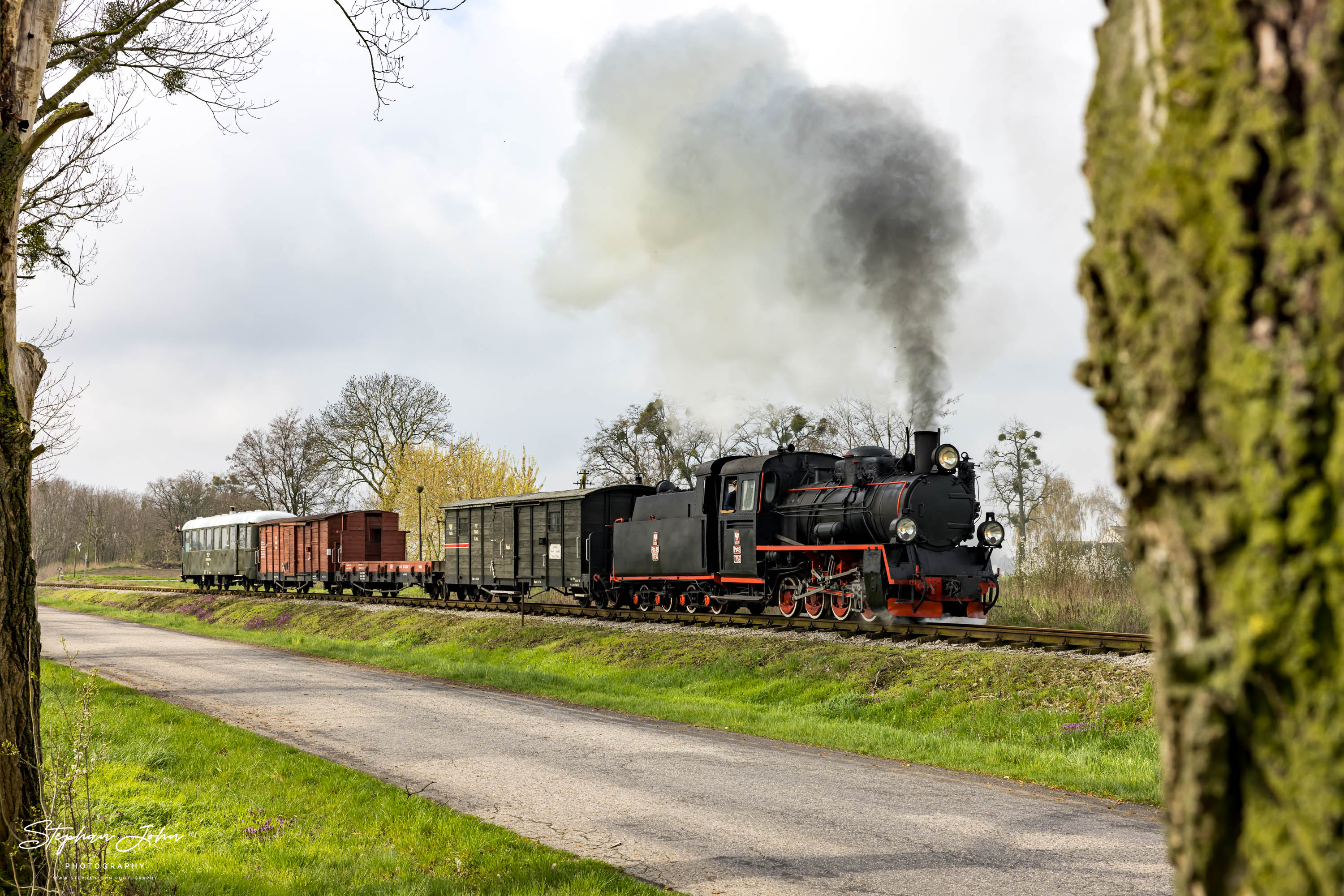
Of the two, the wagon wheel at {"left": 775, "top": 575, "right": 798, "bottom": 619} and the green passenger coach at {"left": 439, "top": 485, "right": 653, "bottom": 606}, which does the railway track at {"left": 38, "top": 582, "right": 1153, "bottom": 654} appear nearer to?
the wagon wheel at {"left": 775, "top": 575, "right": 798, "bottom": 619}

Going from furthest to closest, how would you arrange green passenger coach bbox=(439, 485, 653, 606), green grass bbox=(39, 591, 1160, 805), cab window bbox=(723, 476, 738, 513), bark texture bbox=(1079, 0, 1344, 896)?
1. green passenger coach bbox=(439, 485, 653, 606)
2. cab window bbox=(723, 476, 738, 513)
3. green grass bbox=(39, 591, 1160, 805)
4. bark texture bbox=(1079, 0, 1344, 896)

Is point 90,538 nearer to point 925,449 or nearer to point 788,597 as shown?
point 788,597

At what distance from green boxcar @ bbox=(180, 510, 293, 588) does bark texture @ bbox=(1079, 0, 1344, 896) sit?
140 ft

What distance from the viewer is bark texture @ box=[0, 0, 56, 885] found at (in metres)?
4.62

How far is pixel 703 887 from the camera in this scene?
19.2 ft

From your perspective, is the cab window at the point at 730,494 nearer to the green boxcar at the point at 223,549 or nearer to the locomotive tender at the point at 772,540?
the locomotive tender at the point at 772,540

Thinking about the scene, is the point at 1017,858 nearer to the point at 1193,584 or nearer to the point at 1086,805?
the point at 1086,805

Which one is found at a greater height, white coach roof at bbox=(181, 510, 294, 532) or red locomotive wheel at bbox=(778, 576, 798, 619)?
white coach roof at bbox=(181, 510, 294, 532)

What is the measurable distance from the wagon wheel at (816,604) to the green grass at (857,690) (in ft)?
5.68

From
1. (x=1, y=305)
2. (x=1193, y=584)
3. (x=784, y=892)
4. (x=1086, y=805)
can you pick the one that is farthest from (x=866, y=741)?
(x=1193, y=584)

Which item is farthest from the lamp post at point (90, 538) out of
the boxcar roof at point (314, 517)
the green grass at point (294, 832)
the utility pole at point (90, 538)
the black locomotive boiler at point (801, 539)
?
the green grass at point (294, 832)

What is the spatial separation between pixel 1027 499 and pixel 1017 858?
35.7 meters
